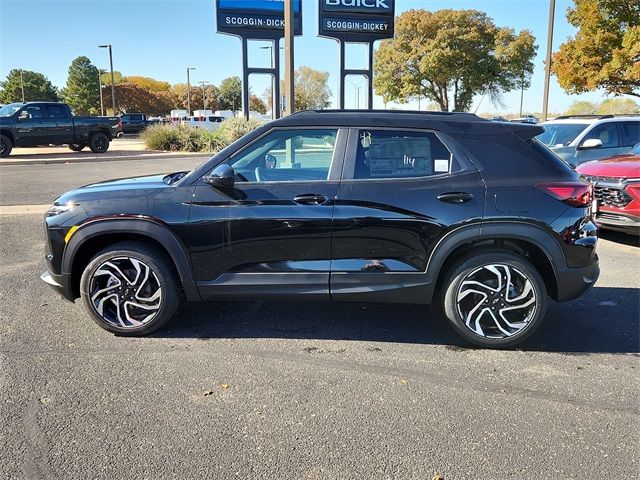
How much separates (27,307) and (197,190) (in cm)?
215

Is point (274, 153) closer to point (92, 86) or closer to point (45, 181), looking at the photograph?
point (45, 181)

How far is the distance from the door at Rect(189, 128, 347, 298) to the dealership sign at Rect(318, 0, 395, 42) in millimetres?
20205

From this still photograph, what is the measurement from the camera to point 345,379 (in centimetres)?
354

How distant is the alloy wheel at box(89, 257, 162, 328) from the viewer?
409 centimetres

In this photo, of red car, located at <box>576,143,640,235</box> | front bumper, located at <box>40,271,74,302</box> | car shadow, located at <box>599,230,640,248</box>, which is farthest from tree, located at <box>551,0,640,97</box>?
front bumper, located at <box>40,271,74,302</box>

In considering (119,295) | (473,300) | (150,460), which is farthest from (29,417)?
(473,300)

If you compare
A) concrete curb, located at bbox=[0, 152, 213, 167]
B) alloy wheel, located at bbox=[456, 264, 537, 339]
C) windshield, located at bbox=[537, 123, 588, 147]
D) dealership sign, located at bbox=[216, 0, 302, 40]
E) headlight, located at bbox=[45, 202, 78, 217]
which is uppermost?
dealership sign, located at bbox=[216, 0, 302, 40]

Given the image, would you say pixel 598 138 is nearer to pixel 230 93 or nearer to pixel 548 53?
pixel 548 53

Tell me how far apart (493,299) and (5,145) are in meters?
20.7

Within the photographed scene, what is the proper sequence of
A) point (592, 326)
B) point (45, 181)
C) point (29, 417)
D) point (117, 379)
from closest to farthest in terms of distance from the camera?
point (29, 417)
point (117, 379)
point (592, 326)
point (45, 181)

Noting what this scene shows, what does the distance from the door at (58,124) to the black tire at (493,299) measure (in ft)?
67.6

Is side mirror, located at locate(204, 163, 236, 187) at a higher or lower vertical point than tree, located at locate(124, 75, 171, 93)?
lower

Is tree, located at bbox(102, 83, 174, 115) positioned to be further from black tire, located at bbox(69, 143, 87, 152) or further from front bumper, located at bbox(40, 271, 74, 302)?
front bumper, located at bbox(40, 271, 74, 302)

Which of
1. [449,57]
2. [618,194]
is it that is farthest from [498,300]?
[449,57]
